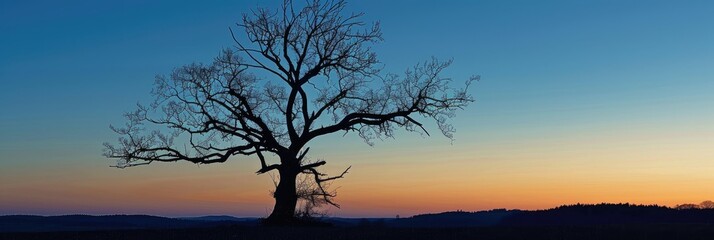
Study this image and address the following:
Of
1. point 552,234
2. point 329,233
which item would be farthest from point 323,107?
point 552,234

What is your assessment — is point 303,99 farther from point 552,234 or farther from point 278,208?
point 552,234

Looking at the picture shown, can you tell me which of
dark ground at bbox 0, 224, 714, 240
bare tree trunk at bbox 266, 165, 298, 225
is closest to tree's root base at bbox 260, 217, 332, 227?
bare tree trunk at bbox 266, 165, 298, 225

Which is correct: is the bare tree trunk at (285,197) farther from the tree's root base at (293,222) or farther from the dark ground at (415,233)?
the dark ground at (415,233)

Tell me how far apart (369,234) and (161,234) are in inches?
229

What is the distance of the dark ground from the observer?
24.8 metres

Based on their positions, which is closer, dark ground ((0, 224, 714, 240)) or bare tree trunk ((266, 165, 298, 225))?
dark ground ((0, 224, 714, 240))

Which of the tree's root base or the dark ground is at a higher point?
the tree's root base

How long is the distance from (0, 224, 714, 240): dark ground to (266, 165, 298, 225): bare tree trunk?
18.2 ft

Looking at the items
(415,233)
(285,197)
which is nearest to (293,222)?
(285,197)

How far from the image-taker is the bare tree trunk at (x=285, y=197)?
109 feet

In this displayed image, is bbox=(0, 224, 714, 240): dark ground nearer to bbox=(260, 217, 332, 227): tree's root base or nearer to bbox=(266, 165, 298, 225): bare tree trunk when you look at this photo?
bbox=(260, 217, 332, 227): tree's root base

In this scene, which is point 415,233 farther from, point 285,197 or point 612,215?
point 612,215

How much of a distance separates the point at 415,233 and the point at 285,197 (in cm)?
878

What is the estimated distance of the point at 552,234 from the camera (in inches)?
985
